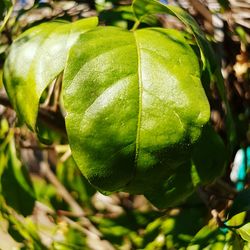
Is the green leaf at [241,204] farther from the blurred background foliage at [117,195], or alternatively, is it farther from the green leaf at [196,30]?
the blurred background foliage at [117,195]

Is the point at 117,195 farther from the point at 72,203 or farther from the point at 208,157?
the point at 208,157

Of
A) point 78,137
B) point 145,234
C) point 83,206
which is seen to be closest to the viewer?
point 78,137

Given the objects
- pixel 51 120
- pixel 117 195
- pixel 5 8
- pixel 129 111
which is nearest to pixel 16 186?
pixel 51 120

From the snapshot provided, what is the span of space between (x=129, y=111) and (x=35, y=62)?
0.44 feet

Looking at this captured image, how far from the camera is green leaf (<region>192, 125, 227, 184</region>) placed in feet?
2.12

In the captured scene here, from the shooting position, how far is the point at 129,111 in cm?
50

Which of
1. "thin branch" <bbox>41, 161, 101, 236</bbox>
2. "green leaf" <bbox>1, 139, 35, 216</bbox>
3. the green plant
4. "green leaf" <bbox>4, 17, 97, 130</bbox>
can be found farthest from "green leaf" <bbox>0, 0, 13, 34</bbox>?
"thin branch" <bbox>41, 161, 101, 236</bbox>

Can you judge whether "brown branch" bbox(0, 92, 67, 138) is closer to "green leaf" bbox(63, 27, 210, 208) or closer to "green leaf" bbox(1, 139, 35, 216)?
"green leaf" bbox(1, 139, 35, 216)

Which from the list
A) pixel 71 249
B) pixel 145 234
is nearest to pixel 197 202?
pixel 145 234

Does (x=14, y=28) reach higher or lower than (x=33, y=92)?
lower

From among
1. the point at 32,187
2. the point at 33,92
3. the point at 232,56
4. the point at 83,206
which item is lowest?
the point at 83,206

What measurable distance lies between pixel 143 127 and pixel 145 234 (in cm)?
50

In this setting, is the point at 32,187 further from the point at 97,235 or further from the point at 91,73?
the point at 91,73

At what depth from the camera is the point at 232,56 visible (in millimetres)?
1056
